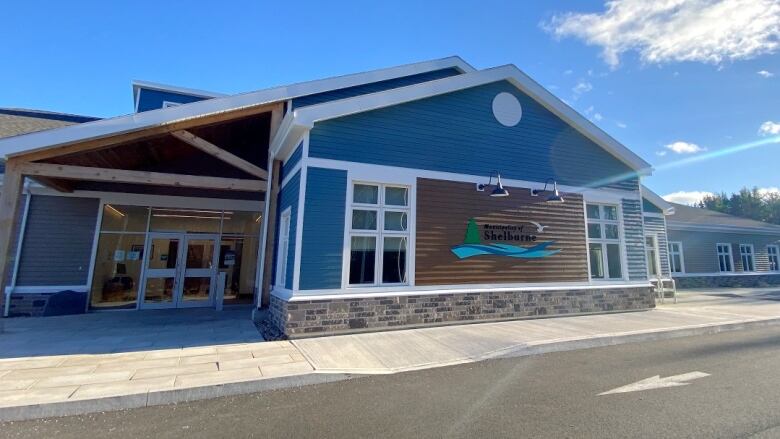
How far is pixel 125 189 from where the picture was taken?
415 inches

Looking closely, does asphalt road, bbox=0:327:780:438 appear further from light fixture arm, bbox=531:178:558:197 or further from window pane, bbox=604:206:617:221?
window pane, bbox=604:206:617:221

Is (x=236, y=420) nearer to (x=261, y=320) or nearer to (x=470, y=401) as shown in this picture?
(x=470, y=401)

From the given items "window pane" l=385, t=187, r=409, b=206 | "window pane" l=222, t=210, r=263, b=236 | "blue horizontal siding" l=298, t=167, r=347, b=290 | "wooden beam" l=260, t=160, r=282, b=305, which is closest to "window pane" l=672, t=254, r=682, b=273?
"window pane" l=385, t=187, r=409, b=206

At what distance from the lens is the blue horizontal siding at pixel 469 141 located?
24.6 feet

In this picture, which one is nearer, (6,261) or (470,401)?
(470,401)

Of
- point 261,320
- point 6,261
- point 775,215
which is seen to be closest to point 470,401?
point 261,320

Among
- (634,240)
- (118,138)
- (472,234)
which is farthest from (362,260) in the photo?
(634,240)

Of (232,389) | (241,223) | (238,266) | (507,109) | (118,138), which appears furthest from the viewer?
(241,223)

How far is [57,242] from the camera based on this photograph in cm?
978

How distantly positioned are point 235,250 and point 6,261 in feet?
17.1

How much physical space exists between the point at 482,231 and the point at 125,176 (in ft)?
27.8

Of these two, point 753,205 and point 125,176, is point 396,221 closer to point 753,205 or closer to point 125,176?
point 125,176

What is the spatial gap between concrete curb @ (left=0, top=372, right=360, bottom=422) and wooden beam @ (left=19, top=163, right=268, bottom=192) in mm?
5708

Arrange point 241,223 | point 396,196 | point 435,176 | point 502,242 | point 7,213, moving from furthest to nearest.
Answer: point 241,223 → point 502,242 → point 435,176 → point 396,196 → point 7,213
